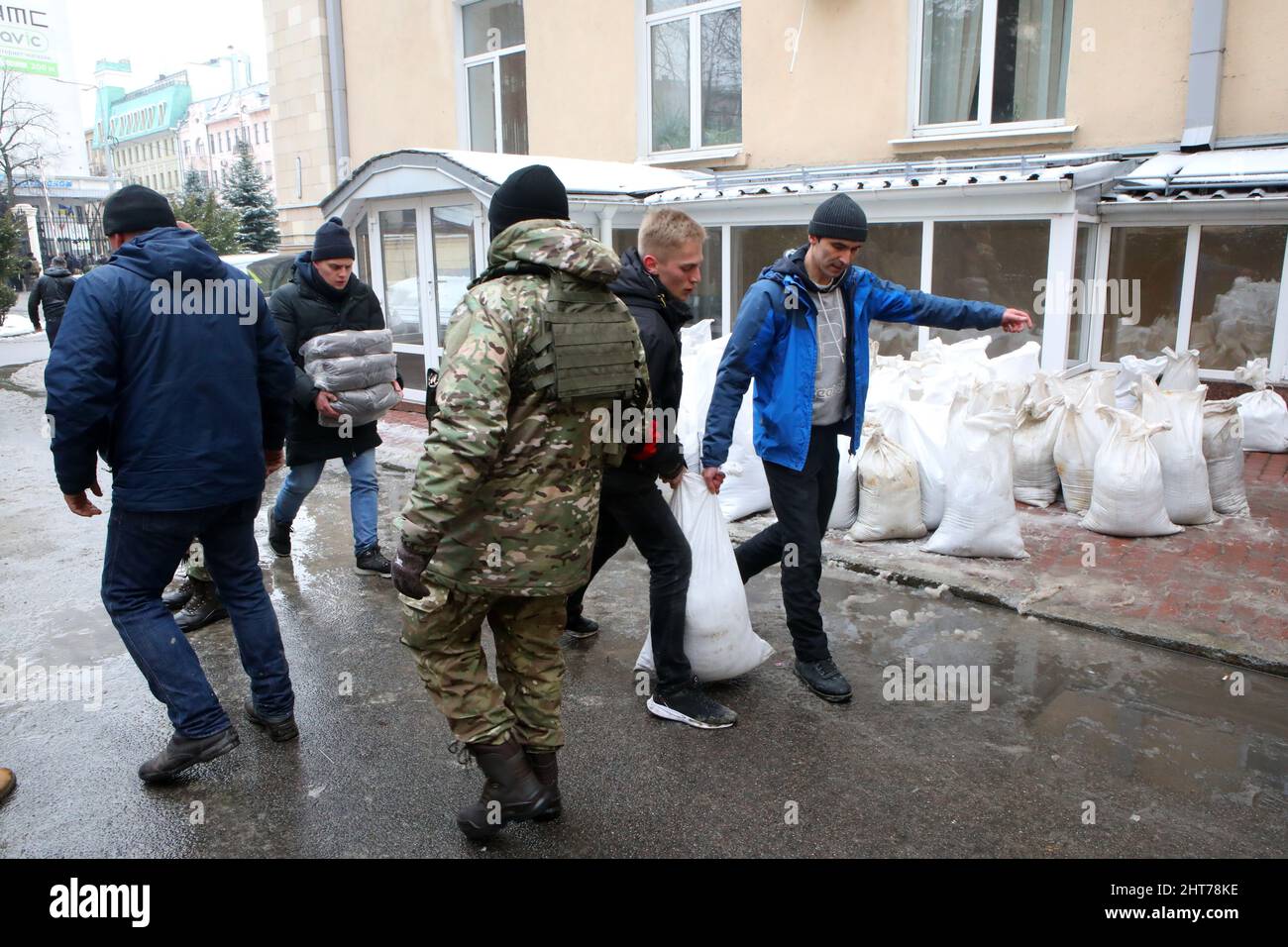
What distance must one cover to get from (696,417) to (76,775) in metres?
4.19

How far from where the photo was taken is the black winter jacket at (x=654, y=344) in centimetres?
318

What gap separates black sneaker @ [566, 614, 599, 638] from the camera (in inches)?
169

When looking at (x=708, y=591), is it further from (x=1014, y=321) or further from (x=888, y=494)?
(x=888, y=494)

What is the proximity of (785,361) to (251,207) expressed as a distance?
26276 millimetres

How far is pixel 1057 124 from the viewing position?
8.20 metres

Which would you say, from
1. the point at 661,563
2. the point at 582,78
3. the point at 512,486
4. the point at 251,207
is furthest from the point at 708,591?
the point at 251,207

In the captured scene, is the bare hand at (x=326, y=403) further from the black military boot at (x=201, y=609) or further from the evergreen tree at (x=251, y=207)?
the evergreen tree at (x=251, y=207)

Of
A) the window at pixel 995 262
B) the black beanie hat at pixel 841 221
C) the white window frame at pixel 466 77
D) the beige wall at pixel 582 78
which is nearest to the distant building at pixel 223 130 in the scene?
the white window frame at pixel 466 77

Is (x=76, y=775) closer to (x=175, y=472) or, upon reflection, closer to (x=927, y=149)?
(x=175, y=472)

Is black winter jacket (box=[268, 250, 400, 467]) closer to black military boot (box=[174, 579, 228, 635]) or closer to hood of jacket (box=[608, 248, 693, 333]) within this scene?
black military boot (box=[174, 579, 228, 635])

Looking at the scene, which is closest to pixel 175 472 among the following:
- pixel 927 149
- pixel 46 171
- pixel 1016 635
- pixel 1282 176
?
pixel 1016 635

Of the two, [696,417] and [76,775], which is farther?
[696,417]

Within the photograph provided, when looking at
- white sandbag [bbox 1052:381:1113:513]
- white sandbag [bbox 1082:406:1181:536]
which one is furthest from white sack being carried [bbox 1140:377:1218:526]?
white sandbag [bbox 1052:381:1113:513]
